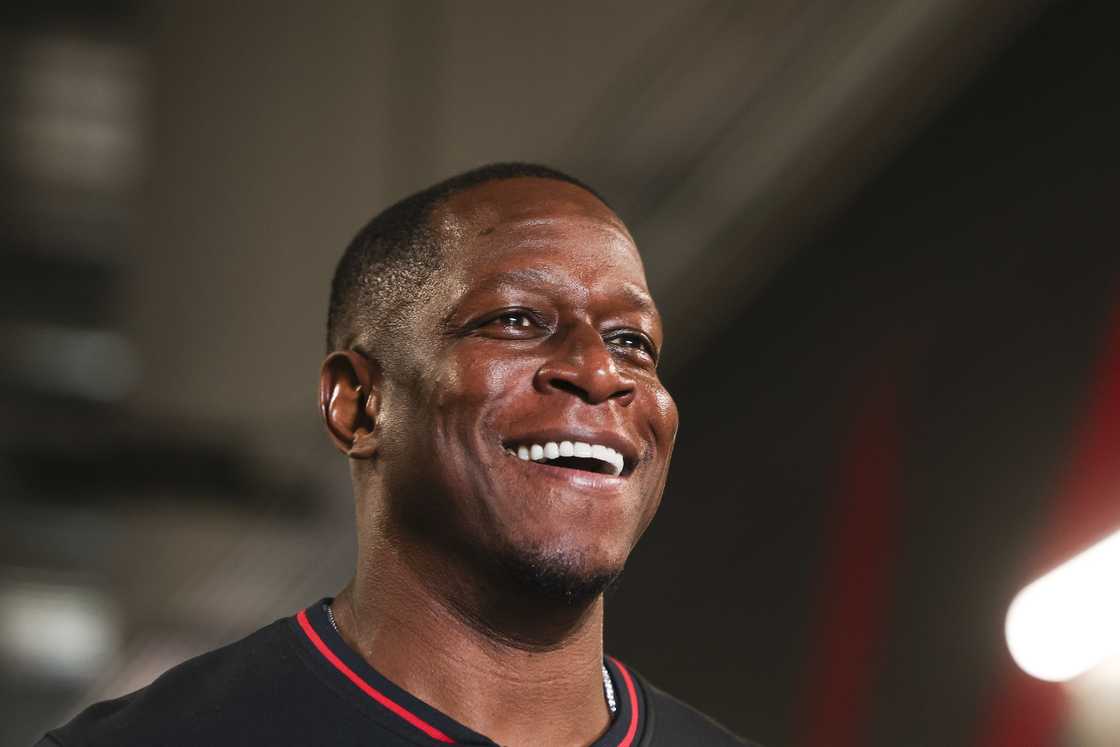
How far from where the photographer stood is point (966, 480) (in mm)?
2910

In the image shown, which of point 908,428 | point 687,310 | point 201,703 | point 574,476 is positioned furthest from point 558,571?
point 687,310

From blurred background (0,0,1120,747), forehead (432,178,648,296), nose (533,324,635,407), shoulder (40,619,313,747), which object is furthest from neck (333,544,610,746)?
blurred background (0,0,1120,747)

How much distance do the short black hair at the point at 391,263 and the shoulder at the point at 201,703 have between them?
1.29ft

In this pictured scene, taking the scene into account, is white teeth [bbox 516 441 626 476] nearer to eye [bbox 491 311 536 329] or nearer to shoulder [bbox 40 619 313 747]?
eye [bbox 491 311 536 329]

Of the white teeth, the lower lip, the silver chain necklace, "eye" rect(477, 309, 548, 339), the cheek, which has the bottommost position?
the silver chain necklace

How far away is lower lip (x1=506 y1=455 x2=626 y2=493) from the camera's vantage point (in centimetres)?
168

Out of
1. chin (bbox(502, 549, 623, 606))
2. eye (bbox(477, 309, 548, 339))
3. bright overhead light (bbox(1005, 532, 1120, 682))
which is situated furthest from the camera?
bright overhead light (bbox(1005, 532, 1120, 682))

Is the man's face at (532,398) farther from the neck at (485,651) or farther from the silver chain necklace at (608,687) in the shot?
the silver chain necklace at (608,687)

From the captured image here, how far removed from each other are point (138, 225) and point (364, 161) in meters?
0.91

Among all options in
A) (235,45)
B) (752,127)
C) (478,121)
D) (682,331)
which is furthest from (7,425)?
(752,127)

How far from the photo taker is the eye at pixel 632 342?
71.6 inches

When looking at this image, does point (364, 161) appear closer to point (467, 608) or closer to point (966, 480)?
point (966, 480)

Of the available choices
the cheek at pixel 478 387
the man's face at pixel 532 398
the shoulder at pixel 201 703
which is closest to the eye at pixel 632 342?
the man's face at pixel 532 398

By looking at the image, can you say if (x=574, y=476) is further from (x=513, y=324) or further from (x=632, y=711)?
(x=632, y=711)
